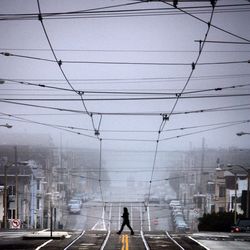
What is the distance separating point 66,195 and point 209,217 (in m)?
39.4

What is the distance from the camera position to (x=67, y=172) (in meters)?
113

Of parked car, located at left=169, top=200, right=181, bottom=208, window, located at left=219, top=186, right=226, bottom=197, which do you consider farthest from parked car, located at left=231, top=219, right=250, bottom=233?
parked car, located at left=169, top=200, right=181, bottom=208

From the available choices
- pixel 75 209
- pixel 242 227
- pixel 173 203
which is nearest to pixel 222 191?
pixel 173 203

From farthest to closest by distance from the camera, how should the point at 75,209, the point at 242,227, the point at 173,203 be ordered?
the point at 173,203
the point at 75,209
the point at 242,227

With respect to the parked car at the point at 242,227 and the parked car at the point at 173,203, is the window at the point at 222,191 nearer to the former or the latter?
the parked car at the point at 173,203

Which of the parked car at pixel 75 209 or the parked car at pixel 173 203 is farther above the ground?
the parked car at pixel 173 203

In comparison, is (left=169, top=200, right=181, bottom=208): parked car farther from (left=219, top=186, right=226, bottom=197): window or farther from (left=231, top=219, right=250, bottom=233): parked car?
(left=231, top=219, right=250, bottom=233): parked car

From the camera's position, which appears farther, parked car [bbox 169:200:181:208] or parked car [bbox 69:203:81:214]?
parked car [bbox 169:200:181:208]

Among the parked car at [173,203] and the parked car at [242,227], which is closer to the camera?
the parked car at [242,227]

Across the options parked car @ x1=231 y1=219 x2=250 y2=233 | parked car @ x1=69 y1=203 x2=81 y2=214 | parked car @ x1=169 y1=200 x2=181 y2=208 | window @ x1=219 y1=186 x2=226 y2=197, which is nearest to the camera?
parked car @ x1=231 y1=219 x2=250 y2=233

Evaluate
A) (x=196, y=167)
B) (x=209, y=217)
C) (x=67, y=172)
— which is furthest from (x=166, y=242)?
(x=196, y=167)

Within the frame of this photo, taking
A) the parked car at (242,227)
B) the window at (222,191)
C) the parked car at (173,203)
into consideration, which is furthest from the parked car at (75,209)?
the parked car at (242,227)

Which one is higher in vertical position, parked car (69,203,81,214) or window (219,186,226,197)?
window (219,186,226,197)

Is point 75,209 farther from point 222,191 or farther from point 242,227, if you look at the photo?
point 242,227
